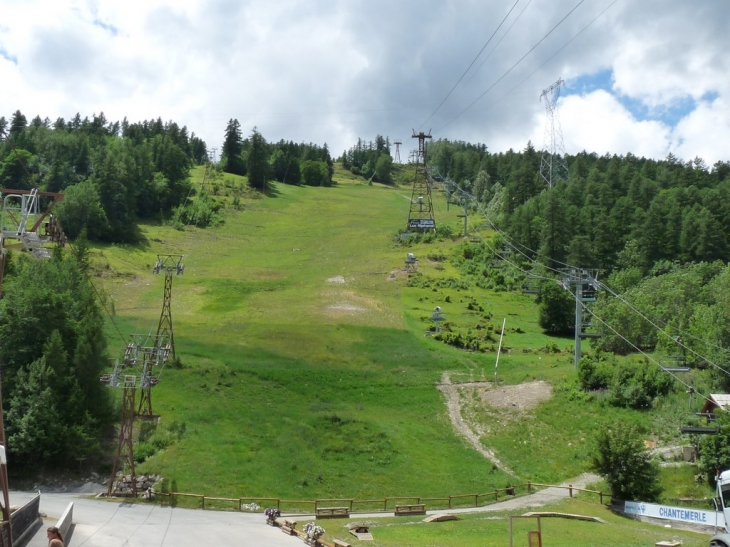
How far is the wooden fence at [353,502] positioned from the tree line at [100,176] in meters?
74.3

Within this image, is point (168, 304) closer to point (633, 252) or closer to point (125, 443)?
point (125, 443)

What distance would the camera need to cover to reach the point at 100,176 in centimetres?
12262

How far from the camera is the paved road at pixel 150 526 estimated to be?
2877cm

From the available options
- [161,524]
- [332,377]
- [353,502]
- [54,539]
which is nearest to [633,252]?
[332,377]

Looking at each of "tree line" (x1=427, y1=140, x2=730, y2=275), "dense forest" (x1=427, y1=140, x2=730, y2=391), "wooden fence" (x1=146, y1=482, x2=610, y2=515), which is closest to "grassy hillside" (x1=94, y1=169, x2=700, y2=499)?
"wooden fence" (x1=146, y1=482, x2=610, y2=515)

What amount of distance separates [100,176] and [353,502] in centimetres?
9662

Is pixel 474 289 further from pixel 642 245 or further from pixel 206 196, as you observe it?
pixel 206 196

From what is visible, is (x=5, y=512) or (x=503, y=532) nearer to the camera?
(x=5, y=512)

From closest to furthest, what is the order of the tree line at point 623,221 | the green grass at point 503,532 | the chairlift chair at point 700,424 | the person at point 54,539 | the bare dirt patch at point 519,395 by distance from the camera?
the person at point 54,539, the green grass at point 503,532, the chairlift chair at point 700,424, the bare dirt patch at point 519,395, the tree line at point 623,221

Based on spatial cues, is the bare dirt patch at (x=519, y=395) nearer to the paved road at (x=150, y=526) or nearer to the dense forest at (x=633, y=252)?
the dense forest at (x=633, y=252)

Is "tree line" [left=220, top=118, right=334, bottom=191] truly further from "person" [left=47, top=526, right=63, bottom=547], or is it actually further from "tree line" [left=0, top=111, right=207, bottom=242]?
"person" [left=47, top=526, right=63, bottom=547]

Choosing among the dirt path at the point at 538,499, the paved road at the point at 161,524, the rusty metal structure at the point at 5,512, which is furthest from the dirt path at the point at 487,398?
the rusty metal structure at the point at 5,512

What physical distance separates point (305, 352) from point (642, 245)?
6522cm

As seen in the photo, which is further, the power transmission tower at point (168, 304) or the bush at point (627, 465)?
the power transmission tower at point (168, 304)
